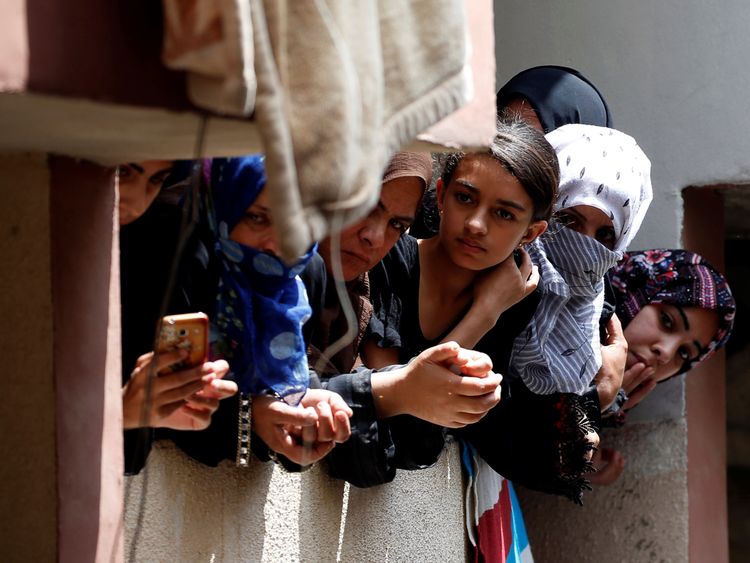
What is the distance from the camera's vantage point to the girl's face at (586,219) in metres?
3.73

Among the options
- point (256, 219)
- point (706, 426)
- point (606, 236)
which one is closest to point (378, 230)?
point (256, 219)

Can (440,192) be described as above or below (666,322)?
above

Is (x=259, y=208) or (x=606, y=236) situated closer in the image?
(x=259, y=208)

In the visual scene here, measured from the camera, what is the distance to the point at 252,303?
256cm

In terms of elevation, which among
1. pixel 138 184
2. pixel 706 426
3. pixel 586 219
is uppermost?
pixel 138 184

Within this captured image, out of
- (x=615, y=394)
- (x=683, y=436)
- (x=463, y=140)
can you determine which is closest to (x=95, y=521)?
(x=463, y=140)

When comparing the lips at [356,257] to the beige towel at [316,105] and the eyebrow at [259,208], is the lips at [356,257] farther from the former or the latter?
the beige towel at [316,105]

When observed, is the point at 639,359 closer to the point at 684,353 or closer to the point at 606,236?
the point at 684,353

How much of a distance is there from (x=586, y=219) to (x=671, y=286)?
81cm

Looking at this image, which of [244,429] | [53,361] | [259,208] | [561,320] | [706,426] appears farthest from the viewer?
[706,426]

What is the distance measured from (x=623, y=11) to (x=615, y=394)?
5.50 feet

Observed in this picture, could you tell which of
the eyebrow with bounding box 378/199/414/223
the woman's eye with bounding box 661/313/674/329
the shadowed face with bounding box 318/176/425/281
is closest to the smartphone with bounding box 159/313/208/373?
the shadowed face with bounding box 318/176/425/281

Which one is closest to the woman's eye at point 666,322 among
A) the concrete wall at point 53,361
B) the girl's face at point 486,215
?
the girl's face at point 486,215

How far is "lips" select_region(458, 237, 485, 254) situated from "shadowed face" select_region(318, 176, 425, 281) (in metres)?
0.16
